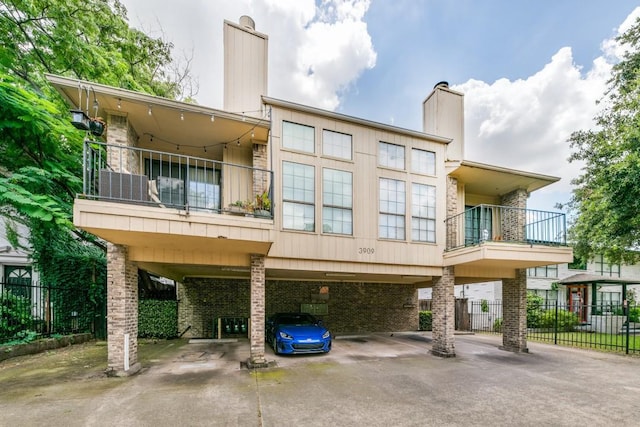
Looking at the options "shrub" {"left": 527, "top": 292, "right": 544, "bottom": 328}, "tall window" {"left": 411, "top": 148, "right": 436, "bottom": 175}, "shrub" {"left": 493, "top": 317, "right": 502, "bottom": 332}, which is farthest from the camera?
"shrub" {"left": 527, "top": 292, "right": 544, "bottom": 328}

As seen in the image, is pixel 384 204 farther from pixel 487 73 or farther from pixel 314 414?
pixel 487 73

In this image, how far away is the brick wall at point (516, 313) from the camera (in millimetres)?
9578

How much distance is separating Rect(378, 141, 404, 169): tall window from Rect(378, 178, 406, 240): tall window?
54cm

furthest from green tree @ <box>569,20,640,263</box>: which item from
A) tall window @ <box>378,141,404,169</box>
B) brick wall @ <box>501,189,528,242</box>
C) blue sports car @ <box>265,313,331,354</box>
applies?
blue sports car @ <box>265,313,331,354</box>

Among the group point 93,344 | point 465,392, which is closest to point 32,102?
point 93,344

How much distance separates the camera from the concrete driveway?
174 inches

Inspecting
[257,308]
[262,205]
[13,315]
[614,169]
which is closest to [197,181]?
[262,205]

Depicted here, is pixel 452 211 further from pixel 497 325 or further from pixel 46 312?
pixel 46 312

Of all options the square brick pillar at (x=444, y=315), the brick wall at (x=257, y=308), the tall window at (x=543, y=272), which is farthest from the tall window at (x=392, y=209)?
the tall window at (x=543, y=272)

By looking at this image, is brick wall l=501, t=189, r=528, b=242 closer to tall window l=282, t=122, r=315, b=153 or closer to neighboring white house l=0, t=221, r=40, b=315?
tall window l=282, t=122, r=315, b=153

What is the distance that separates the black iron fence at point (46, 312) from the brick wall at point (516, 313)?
14.7 meters

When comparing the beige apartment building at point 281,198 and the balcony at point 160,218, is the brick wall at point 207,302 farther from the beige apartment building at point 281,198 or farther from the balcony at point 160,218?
the balcony at point 160,218

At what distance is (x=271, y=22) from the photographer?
10867mm

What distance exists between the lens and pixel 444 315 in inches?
348
